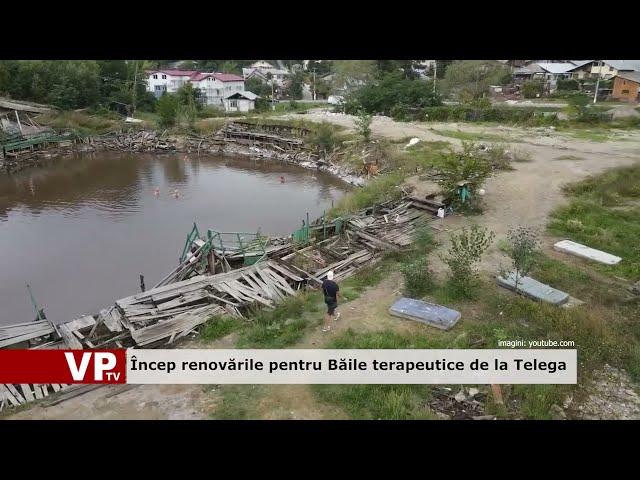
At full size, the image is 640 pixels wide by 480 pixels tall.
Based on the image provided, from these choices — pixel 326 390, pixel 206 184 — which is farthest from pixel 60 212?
pixel 326 390

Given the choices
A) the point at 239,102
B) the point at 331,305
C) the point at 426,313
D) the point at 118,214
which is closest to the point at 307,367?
the point at 331,305

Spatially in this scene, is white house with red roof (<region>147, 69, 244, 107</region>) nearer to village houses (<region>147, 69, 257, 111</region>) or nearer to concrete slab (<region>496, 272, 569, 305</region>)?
village houses (<region>147, 69, 257, 111</region>)

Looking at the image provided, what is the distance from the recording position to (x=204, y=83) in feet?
164

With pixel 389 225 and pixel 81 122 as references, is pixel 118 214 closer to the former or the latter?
pixel 389 225

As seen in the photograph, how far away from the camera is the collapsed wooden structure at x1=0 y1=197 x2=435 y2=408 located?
10.3m

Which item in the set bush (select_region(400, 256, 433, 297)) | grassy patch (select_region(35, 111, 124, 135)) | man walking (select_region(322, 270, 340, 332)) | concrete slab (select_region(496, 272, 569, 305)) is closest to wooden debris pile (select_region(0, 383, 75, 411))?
man walking (select_region(322, 270, 340, 332))

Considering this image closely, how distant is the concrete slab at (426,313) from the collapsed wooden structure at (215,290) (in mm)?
2670

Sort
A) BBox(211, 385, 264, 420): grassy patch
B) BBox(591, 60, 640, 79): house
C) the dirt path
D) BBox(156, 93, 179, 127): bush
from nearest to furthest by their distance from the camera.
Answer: BBox(211, 385, 264, 420): grassy patch → the dirt path → BBox(156, 93, 179, 127): bush → BBox(591, 60, 640, 79): house

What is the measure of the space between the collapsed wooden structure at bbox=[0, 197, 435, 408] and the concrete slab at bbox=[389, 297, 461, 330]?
2.67 metres

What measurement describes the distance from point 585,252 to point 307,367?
870 cm

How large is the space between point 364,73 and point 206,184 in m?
29.9

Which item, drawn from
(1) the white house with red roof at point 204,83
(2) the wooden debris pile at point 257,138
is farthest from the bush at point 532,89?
(1) the white house with red roof at point 204,83

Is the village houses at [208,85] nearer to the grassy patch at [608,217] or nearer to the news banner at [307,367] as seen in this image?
the grassy patch at [608,217]

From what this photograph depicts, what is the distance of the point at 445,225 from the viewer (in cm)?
1530
